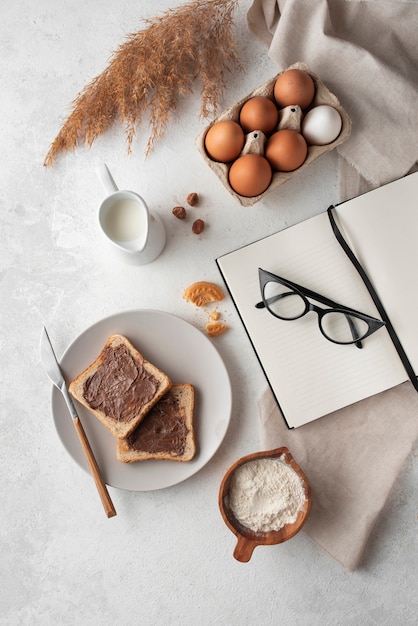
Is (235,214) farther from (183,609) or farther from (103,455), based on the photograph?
(183,609)

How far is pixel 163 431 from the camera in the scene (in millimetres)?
1178

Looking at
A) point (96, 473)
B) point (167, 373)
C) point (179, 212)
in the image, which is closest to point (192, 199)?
point (179, 212)

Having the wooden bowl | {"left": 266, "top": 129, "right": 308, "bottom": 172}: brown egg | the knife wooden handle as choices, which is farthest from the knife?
{"left": 266, "top": 129, "right": 308, "bottom": 172}: brown egg

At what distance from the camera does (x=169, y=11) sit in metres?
1.24

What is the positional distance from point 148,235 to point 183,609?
81cm

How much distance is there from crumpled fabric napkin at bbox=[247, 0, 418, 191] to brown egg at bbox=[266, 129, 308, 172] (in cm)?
15

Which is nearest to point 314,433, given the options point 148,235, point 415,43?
point 148,235

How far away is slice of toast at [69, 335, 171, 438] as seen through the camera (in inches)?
45.8

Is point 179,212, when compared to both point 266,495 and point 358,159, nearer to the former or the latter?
point 358,159

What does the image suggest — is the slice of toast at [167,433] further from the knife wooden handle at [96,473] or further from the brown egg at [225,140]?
the brown egg at [225,140]

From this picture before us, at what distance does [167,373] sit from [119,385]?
10 centimetres

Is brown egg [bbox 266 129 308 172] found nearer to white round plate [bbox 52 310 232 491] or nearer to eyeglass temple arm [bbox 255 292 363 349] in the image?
eyeglass temple arm [bbox 255 292 363 349]

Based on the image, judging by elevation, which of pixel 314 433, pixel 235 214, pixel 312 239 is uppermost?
pixel 235 214

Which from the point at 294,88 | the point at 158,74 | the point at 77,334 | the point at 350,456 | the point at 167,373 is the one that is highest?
the point at 158,74
